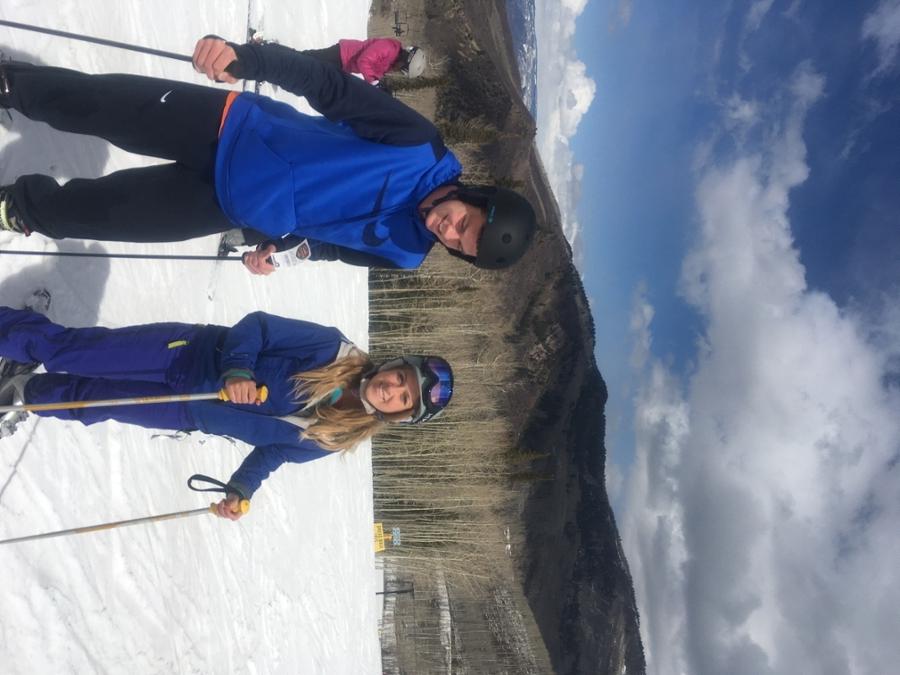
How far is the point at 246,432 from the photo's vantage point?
100.0 inches

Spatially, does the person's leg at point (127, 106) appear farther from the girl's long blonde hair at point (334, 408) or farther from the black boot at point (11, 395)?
the black boot at point (11, 395)

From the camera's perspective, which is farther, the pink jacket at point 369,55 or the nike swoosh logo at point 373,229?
the pink jacket at point 369,55

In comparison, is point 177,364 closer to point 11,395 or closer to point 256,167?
point 11,395

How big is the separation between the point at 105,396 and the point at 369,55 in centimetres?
327

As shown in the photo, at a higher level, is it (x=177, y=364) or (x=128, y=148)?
(x=128, y=148)

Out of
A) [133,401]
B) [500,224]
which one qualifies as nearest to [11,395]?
[133,401]

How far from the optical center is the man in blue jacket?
6.48 ft

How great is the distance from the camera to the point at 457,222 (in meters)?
2.13

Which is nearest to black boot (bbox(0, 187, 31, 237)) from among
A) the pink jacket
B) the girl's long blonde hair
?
the girl's long blonde hair

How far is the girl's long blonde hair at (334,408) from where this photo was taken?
7.74 feet

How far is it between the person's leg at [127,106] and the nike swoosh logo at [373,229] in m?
0.60

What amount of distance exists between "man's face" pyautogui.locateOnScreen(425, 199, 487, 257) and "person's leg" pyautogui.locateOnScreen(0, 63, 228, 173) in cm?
83

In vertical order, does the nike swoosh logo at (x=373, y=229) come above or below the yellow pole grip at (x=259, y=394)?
above

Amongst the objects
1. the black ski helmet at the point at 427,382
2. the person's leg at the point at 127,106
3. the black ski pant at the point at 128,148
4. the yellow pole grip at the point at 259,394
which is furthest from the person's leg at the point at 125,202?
the black ski helmet at the point at 427,382
